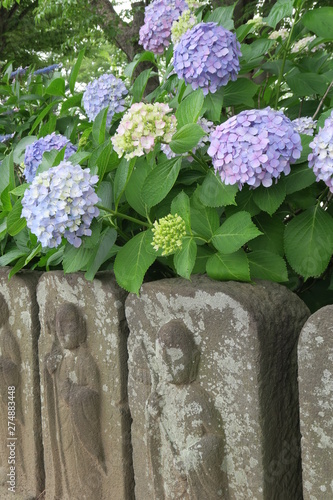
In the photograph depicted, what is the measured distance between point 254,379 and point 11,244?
1.24 metres

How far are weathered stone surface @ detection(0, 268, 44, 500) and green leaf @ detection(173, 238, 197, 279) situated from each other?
0.87 metres

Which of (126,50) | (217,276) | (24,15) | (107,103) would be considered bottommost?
(217,276)

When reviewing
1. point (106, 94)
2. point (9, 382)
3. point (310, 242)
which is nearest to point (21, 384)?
point (9, 382)

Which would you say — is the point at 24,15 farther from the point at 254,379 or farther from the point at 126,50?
the point at 254,379

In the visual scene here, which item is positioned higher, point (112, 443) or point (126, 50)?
point (126, 50)

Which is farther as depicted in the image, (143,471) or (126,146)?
(143,471)

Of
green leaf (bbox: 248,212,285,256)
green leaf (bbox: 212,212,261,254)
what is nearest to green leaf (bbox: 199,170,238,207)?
green leaf (bbox: 212,212,261,254)

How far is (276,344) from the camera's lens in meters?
1.22

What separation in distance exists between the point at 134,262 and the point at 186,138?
0.32 m

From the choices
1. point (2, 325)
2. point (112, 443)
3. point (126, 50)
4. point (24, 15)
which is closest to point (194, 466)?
point (112, 443)

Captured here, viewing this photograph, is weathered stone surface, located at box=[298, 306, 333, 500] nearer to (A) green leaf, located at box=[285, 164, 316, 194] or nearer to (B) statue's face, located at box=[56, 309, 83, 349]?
(A) green leaf, located at box=[285, 164, 316, 194]

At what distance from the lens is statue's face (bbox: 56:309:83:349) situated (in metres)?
1.68

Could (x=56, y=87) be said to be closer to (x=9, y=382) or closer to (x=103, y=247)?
(x=103, y=247)

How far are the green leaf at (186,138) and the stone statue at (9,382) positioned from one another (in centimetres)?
112
